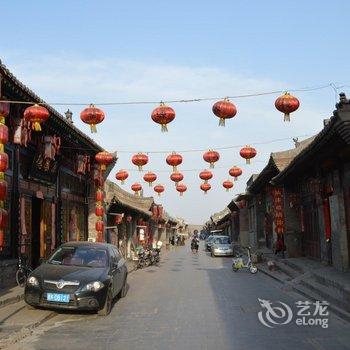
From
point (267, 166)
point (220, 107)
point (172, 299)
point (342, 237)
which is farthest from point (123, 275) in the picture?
point (267, 166)

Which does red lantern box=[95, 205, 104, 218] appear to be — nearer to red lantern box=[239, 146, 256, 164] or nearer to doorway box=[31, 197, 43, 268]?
doorway box=[31, 197, 43, 268]

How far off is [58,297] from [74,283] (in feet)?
1.29

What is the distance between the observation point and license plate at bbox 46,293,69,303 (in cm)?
905

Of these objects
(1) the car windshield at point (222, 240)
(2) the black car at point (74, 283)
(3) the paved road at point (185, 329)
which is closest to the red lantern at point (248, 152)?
(3) the paved road at point (185, 329)

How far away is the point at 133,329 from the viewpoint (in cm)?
820

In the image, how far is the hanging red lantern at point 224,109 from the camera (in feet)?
37.6

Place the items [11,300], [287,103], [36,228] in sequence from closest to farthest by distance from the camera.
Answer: [11,300] → [287,103] → [36,228]

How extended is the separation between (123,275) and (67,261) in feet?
6.87

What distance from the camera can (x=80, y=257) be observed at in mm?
10773

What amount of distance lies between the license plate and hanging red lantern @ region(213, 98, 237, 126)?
5549mm

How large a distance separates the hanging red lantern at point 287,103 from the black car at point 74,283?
5.39 metres

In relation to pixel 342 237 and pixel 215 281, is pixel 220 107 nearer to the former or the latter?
pixel 342 237

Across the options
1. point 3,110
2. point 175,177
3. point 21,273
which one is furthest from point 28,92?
point 175,177

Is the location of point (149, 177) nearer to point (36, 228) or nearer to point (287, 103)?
point (36, 228)
